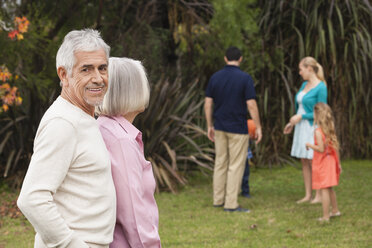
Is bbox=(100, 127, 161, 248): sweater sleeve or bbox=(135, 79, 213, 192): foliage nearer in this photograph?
bbox=(100, 127, 161, 248): sweater sleeve

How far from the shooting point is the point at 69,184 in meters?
1.98

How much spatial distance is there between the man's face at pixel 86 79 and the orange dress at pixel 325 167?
175 inches

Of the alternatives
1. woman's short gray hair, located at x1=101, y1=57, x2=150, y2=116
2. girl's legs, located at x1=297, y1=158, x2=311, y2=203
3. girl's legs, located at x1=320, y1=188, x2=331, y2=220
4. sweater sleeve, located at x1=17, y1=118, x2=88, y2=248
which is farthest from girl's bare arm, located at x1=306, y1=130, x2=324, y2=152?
sweater sleeve, located at x1=17, y1=118, x2=88, y2=248

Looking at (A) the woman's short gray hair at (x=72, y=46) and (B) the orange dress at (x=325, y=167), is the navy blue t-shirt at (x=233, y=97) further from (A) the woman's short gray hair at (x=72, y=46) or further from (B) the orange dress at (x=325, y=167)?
(A) the woman's short gray hair at (x=72, y=46)

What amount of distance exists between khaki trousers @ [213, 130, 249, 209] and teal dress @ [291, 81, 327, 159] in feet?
2.61

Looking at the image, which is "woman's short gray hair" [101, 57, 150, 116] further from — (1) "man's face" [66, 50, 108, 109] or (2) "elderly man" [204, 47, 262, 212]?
(2) "elderly man" [204, 47, 262, 212]

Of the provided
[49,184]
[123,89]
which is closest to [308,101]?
[123,89]

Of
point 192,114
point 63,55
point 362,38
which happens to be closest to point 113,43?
point 192,114

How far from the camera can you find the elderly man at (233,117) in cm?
676

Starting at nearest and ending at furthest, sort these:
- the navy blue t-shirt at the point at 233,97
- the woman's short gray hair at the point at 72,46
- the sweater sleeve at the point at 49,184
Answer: the sweater sleeve at the point at 49,184 → the woman's short gray hair at the point at 72,46 → the navy blue t-shirt at the point at 233,97

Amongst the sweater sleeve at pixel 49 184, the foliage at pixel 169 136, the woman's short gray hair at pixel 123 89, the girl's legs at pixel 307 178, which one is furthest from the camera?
the foliage at pixel 169 136

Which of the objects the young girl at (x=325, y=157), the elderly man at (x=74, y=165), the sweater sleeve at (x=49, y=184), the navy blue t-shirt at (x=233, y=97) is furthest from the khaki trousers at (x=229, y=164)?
the sweater sleeve at (x=49, y=184)

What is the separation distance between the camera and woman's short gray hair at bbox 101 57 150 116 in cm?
236

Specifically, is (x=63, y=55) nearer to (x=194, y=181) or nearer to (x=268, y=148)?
(x=194, y=181)
